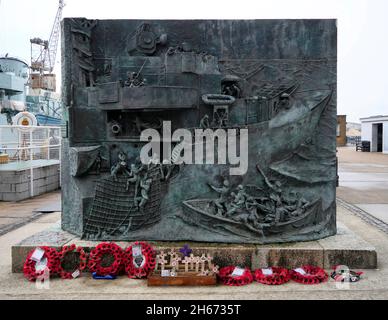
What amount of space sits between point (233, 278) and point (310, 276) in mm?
1133

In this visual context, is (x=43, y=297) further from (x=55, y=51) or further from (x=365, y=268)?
(x=55, y=51)

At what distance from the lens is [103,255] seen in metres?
6.37

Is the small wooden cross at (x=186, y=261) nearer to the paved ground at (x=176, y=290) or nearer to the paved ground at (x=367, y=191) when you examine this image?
the paved ground at (x=176, y=290)

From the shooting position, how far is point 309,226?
684 cm

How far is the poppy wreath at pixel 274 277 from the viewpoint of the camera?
19.1 ft

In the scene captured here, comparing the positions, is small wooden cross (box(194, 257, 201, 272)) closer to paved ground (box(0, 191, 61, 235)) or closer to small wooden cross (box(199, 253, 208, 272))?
small wooden cross (box(199, 253, 208, 272))

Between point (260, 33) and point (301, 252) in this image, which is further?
point (260, 33)

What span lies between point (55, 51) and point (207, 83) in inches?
2957

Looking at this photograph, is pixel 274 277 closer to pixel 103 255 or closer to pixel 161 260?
pixel 161 260

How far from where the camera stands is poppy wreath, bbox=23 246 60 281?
6070mm

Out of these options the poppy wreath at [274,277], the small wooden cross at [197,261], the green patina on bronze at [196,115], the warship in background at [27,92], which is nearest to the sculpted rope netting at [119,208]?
the green patina on bronze at [196,115]

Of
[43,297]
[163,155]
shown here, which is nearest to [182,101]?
[163,155]

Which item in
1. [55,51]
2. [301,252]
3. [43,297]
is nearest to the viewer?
[43,297]

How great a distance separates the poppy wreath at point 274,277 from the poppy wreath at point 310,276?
0.10 metres
